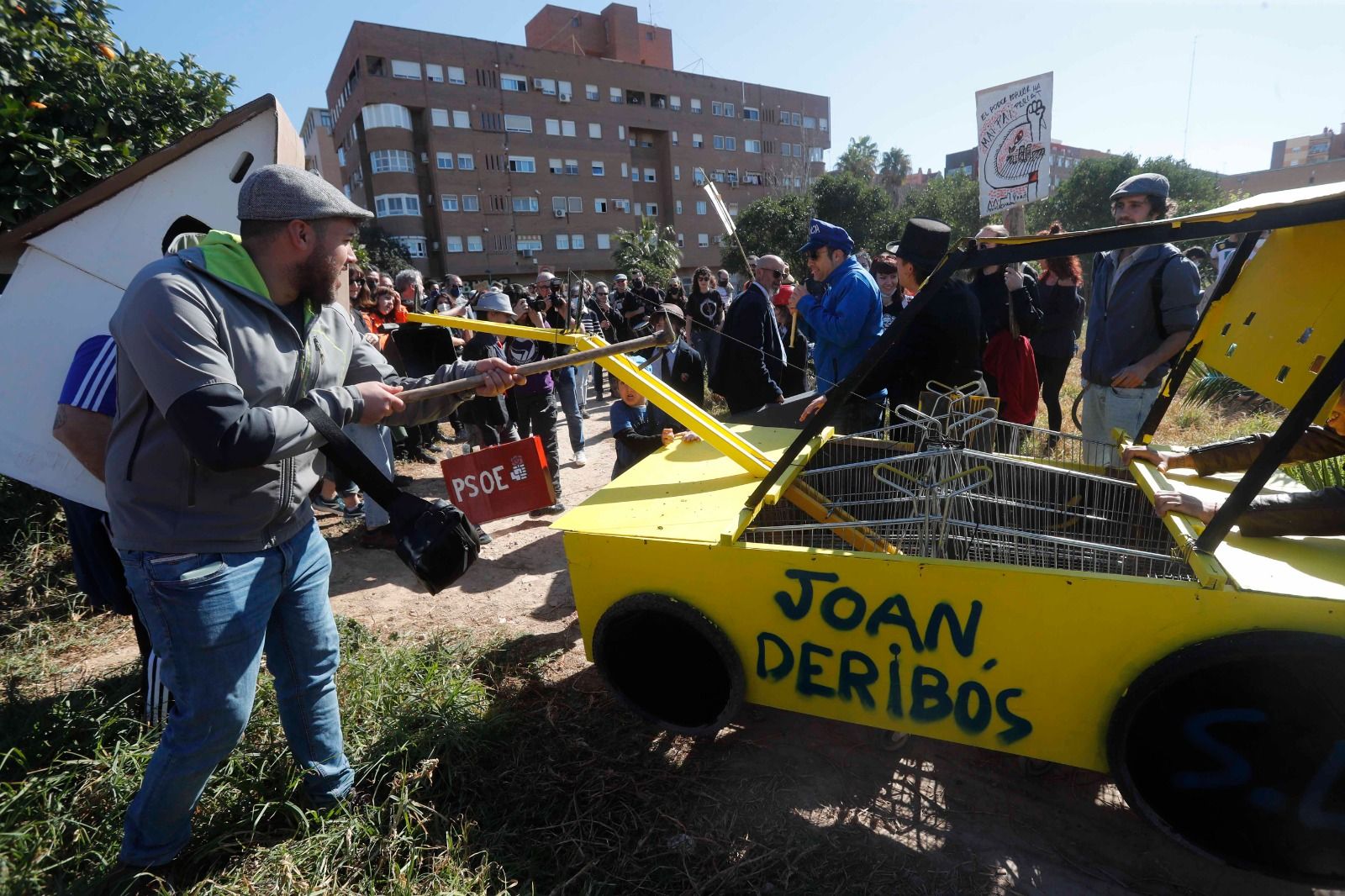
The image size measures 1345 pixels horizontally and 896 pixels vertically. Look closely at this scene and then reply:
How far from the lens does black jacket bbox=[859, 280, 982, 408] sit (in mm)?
3646

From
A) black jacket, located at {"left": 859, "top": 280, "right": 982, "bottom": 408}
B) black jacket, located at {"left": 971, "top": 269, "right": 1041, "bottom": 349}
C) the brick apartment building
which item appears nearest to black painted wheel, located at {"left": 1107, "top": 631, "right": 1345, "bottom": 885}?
black jacket, located at {"left": 859, "top": 280, "right": 982, "bottom": 408}

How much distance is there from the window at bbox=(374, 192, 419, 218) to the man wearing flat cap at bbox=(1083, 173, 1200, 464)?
44534 millimetres

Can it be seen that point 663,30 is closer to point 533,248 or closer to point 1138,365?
point 533,248

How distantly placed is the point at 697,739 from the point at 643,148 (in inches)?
2176

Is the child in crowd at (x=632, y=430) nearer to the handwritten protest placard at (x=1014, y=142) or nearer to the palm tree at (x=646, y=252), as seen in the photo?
the handwritten protest placard at (x=1014, y=142)

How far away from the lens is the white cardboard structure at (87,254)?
283 cm

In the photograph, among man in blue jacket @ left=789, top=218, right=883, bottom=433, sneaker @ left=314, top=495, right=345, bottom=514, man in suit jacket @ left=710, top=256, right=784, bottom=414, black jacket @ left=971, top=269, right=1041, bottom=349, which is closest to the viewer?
man in blue jacket @ left=789, top=218, right=883, bottom=433

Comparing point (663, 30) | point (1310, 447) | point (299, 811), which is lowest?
point (299, 811)

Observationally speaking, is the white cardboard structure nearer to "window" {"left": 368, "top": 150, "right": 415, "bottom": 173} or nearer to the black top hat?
the black top hat

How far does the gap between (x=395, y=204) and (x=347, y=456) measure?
149ft

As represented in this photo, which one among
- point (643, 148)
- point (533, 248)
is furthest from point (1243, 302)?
point (643, 148)

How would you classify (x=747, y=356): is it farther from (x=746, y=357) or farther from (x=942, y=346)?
(x=942, y=346)

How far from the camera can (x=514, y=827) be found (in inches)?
92.6

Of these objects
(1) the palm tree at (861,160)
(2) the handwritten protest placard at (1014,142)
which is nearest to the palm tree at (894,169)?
(1) the palm tree at (861,160)
